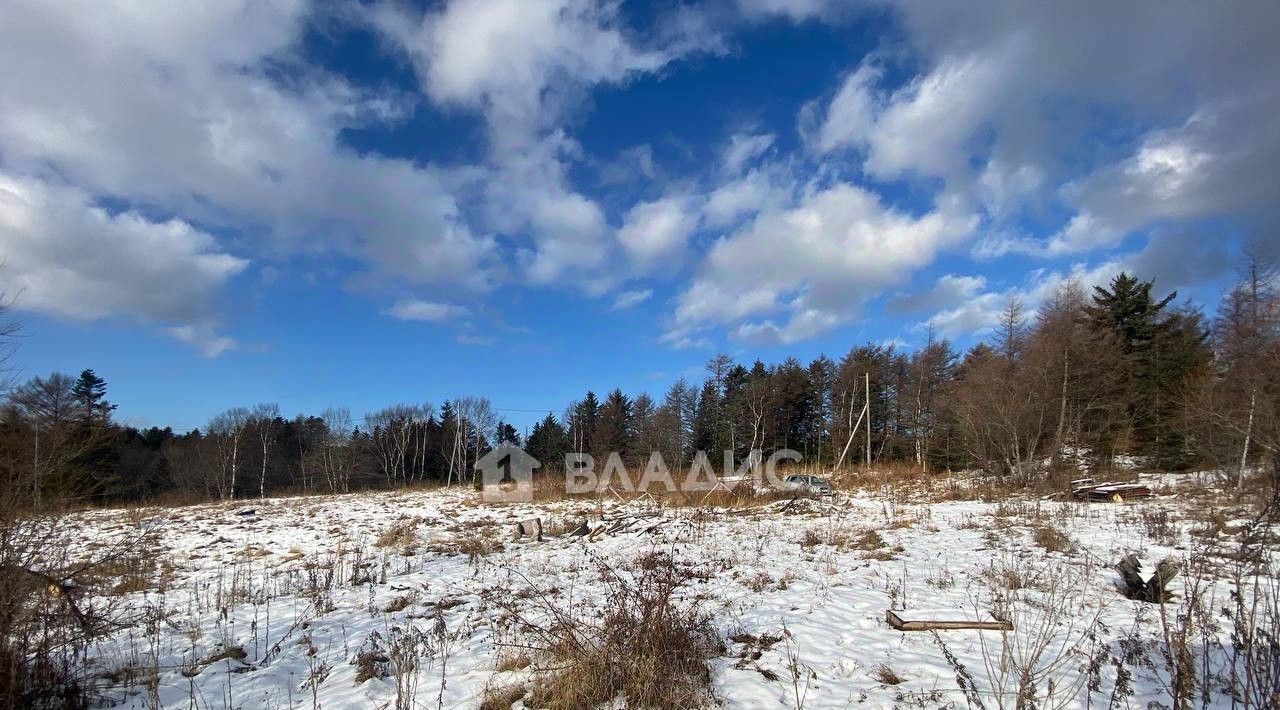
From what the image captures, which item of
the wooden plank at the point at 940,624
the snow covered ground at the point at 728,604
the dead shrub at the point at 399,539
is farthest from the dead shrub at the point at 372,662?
the dead shrub at the point at 399,539

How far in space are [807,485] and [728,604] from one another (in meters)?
13.9

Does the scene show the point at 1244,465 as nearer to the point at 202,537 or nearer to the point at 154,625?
the point at 154,625

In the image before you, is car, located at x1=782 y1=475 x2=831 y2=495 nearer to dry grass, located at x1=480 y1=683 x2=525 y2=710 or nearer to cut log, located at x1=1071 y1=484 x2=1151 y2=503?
cut log, located at x1=1071 y1=484 x2=1151 y2=503

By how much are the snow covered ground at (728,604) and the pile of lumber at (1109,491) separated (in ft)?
2.20

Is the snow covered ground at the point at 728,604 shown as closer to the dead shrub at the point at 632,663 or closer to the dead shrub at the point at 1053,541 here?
the dead shrub at the point at 1053,541

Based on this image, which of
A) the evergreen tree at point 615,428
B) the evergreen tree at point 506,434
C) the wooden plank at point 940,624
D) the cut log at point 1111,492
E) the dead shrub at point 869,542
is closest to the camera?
the wooden plank at point 940,624

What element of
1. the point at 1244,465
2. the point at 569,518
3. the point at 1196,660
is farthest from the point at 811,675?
the point at 1244,465

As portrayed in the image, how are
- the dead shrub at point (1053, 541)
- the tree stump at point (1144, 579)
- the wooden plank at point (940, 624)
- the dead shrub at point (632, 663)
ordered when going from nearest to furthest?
the dead shrub at point (632, 663) < the wooden plank at point (940, 624) < the tree stump at point (1144, 579) < the dead shrub at point (1053, 541)

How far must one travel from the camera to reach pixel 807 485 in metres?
19.3

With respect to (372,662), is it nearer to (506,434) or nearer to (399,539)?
(399,539)

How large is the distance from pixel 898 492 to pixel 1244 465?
9.09 metres


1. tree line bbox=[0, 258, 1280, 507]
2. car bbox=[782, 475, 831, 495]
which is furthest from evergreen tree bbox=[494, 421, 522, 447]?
car bbox=[782, 475, 831, 495]

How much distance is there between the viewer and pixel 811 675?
170 inches

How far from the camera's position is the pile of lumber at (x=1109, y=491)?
15.0m
